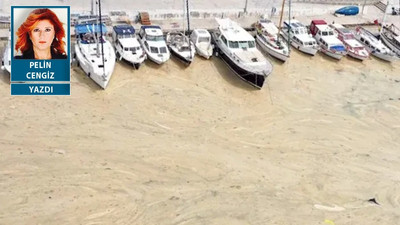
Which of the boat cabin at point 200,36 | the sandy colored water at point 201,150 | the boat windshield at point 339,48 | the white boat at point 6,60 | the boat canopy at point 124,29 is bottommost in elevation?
the sandy colored water at point 201,150

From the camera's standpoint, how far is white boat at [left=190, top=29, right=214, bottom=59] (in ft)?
138

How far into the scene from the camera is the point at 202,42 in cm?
4334

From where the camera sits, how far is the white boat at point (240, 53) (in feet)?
129

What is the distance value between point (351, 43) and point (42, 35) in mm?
27898

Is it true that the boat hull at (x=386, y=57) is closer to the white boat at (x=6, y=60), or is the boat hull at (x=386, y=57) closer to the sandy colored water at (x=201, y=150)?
the sandy colored water at (x=201, y=150)

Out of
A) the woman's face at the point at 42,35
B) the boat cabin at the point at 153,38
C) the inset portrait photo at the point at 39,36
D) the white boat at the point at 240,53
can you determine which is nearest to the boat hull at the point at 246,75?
the white boat at the point at 240,53

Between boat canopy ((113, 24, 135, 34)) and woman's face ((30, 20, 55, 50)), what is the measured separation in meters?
8.33

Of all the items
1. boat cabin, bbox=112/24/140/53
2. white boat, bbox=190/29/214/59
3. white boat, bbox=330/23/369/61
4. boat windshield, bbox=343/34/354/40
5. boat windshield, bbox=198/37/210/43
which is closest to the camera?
boat cabin, bbox=112/24/140/53

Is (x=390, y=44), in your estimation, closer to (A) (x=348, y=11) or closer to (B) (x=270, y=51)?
(A) (x=348, y=11)

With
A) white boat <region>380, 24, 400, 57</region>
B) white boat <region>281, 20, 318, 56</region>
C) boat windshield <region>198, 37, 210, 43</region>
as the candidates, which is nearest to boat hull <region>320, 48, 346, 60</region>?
white boat <region>281, 20, 318, 56</region>

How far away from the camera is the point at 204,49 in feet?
139

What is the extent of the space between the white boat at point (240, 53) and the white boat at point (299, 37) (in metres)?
4.90

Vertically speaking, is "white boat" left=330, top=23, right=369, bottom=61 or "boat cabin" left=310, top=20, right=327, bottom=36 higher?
"boat cabin" left=310, top=20, right=327, bottom=36

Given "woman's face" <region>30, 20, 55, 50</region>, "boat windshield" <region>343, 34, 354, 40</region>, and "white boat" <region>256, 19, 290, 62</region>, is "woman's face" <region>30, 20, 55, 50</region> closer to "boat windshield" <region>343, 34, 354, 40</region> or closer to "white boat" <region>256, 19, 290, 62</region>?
"white boat" <region>256, 19, 290, 62</region>
